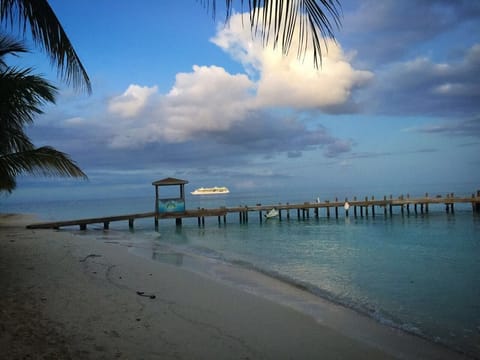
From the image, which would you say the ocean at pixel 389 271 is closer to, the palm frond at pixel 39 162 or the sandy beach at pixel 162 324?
the sandy beach at pixel 162 324

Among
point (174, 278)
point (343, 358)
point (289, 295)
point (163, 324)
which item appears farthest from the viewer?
point (174, 278)

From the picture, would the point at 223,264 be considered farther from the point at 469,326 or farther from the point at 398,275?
the point at 469,326

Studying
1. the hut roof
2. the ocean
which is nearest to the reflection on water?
the ocean

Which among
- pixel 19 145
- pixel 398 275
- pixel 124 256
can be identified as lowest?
pixel 398 275

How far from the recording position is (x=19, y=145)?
883cm

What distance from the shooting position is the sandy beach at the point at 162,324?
166 inches

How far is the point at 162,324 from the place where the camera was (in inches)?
208

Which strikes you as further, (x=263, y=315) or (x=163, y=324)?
(x=263, y=315)

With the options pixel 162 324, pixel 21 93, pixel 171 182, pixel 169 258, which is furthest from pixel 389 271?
pixel 171 182

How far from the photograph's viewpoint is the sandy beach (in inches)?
166

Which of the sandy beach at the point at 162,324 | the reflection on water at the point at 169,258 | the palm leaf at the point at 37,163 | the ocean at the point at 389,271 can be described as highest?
the palm leaf at the point at 37,163

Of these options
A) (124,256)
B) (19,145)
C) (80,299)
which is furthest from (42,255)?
(80,299)

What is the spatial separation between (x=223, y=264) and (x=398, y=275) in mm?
5958

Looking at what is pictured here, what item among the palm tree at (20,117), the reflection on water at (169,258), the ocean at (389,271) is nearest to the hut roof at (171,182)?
the ocean at (389,271)
